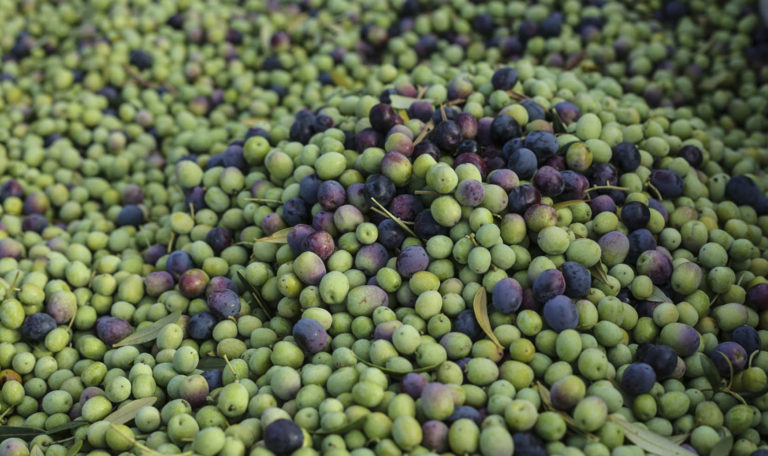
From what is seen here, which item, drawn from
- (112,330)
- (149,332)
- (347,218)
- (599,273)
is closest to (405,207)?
(347,218)

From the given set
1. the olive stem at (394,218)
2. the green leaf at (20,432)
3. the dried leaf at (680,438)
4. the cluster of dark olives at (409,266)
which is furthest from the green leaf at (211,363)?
the dried leaf at (680,438)

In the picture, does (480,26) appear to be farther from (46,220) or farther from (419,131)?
(46,220)

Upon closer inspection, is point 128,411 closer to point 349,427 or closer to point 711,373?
point 349,427

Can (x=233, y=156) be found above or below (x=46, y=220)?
above

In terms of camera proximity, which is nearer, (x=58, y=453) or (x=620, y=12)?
(x=58, y=453)

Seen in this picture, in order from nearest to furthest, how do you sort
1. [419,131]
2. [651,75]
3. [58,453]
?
[58,453], [419,131], [651,75]

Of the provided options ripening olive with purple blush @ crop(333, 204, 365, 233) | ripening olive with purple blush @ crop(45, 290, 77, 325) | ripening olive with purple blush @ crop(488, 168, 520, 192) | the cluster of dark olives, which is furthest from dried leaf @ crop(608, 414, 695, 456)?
ripening olive with purple blush @ crop(45, 290, 77, 325)

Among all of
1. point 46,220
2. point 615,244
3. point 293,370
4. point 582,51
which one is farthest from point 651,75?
point 46,220

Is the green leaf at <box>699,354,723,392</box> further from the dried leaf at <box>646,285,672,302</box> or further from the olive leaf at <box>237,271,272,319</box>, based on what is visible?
the olive leaf at <box>237,271,272,319</box>
